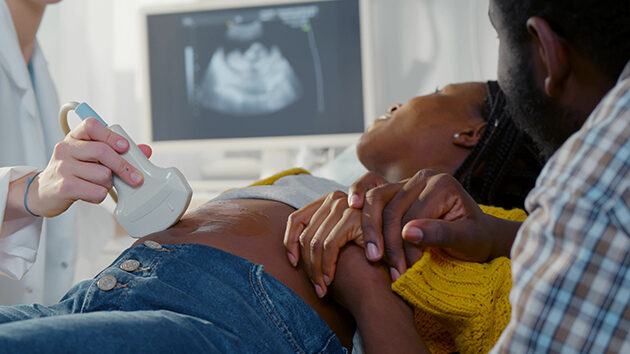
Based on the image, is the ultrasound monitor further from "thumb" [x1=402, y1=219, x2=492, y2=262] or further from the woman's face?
"thumb" [x1=402, y1=219, x2=492, y2=262]

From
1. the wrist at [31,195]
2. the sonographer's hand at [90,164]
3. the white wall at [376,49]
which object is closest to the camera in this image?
the sonographer's hand at [90,164]

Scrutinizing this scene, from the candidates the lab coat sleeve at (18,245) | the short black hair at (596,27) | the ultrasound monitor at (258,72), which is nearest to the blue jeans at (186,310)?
the lab coat sleeve at (18,245)

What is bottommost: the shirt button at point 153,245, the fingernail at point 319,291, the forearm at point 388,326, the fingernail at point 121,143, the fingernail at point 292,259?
the forearm at point 388,326

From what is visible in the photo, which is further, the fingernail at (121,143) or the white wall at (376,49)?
the white wall at (376,49)

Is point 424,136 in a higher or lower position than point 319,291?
higher

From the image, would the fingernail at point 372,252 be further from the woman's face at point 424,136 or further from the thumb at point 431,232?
the woman's face at point 424,136

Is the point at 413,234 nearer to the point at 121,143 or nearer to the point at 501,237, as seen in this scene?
the point at 501,237

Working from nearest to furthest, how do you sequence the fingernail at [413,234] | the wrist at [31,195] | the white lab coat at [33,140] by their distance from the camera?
the fingernail at [413,234], the wrist at [31,195], the white lab coat at [33,140]

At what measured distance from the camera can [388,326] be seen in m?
0.75

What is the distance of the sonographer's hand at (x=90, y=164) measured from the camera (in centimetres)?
82

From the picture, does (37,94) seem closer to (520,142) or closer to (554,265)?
(520,142)

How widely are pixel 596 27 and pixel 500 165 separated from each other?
677mm

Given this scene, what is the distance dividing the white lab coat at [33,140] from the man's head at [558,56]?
3.83 ft

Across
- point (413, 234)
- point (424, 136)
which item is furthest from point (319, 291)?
point (424, 136)
